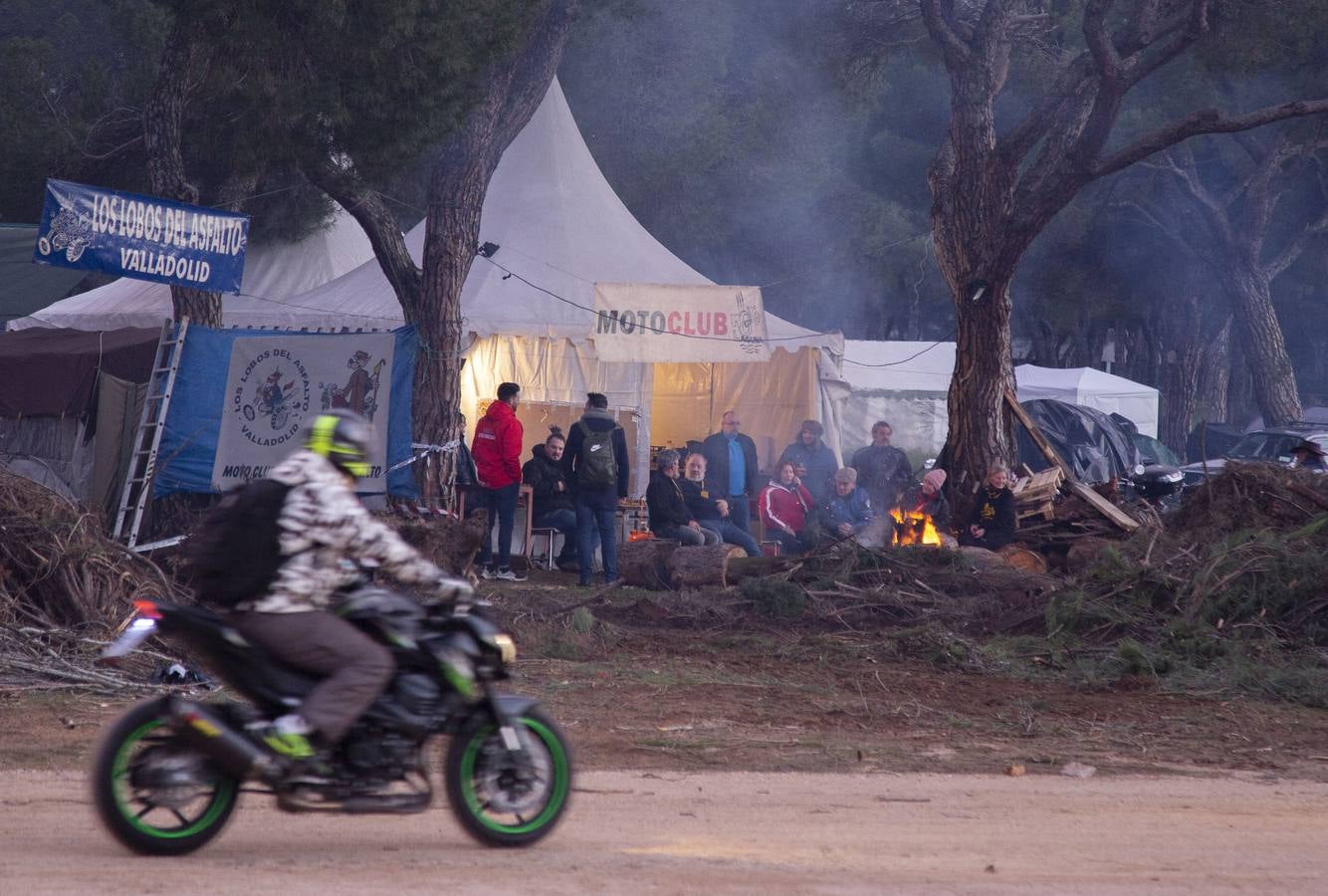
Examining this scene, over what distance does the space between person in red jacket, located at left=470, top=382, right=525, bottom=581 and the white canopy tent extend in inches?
75.0

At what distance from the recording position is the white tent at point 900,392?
105ft

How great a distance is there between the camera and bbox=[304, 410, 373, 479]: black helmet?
543cm

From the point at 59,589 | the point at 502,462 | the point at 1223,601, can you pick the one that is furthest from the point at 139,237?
the point at 1223,601

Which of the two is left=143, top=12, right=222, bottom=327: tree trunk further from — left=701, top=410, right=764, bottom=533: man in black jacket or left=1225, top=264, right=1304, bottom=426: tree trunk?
left=1225, top=264, right=1304, bottom=426: tree trunk

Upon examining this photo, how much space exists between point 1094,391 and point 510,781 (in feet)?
98.3

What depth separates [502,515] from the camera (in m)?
16.4

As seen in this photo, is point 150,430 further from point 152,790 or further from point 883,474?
point 152,790

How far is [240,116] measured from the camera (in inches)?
625

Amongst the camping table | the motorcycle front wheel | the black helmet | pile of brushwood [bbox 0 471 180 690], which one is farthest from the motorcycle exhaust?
the camping table

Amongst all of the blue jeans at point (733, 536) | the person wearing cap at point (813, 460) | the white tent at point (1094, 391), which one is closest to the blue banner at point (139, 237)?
the blue jeans at point (733, 536)

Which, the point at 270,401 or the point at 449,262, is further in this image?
the point at 449,262

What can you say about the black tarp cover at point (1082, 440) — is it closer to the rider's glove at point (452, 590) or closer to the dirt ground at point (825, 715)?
the dirt ground at point (825, 715)

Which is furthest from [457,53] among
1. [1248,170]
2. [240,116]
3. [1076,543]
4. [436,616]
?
[1248,170]

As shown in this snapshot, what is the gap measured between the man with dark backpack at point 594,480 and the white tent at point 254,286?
6408mm
